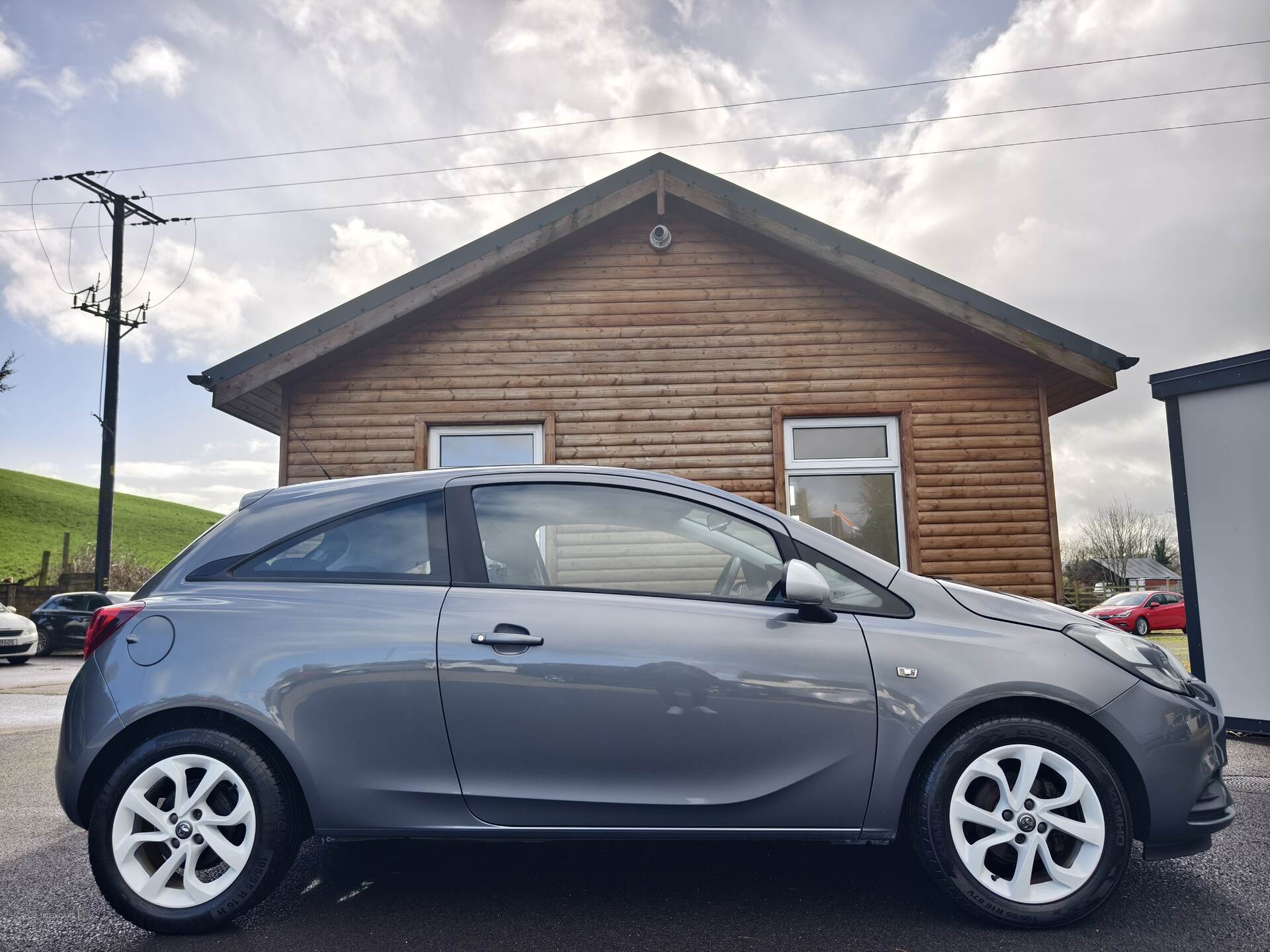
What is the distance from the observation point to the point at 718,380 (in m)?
8.69

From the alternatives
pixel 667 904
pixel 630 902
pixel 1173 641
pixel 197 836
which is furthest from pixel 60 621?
pixel 1173 641

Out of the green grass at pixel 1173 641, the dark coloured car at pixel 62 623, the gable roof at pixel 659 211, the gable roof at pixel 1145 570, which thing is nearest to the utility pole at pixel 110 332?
the dark coloured car at pixel 62 623

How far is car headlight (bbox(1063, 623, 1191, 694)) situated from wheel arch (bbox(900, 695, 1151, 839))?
0.81 feet

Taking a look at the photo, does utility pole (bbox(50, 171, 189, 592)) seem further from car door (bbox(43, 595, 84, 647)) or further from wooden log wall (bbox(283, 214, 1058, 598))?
wooden log wall (bbox(283, 214, 1058, 598))

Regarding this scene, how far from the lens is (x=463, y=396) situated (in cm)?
865

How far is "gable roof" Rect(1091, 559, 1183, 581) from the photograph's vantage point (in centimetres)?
5206

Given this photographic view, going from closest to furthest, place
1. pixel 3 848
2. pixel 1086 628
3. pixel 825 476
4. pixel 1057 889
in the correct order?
pixel 1057 889 → pixel 1086 628 → pixel 3 848 → pixel 825 476

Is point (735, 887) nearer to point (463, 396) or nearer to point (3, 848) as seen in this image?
point (3, 848)

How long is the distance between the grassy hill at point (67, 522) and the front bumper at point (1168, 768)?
135 ft

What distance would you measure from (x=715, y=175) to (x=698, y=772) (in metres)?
6.89

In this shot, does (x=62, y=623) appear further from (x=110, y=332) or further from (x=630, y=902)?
(x=630, y=902)

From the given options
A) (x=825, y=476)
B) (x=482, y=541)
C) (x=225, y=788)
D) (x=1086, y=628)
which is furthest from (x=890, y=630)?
(x=825, y=476)

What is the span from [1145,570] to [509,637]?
5893 cm

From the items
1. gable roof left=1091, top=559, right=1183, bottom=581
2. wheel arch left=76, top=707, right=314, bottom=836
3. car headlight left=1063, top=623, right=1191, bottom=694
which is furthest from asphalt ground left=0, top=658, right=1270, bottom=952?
gable roof left=1091, top=559, right=1183, bottom=581
